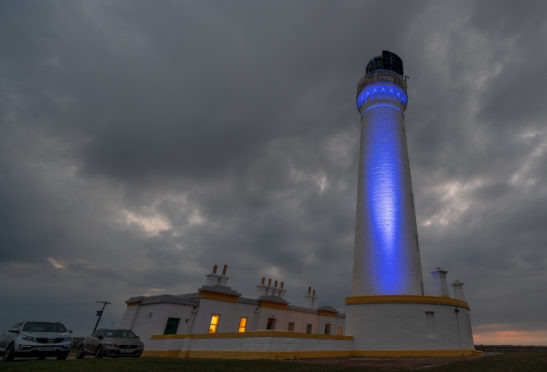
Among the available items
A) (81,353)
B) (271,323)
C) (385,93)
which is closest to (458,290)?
(271,323)

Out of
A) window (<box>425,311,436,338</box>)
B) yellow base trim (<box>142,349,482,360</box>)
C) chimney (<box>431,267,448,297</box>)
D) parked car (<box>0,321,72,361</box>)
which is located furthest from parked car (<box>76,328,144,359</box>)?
chimney (<box>431,267,448,297</box>)

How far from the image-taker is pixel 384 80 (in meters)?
28.7

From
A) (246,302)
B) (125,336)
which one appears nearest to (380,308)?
(246,302)

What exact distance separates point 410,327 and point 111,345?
1679 cm

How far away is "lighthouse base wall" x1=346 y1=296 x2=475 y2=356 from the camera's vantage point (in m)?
17.4

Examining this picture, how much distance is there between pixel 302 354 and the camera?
14.1 metres

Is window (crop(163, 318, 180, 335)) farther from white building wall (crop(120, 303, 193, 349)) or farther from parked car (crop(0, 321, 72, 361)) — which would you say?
parked car (crop(0, 321, 72, 361))

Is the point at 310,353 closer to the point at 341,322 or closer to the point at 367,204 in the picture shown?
the point at 367,204

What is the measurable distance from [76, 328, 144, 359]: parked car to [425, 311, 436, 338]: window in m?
16.6

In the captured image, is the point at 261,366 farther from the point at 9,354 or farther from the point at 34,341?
the point at 9,354

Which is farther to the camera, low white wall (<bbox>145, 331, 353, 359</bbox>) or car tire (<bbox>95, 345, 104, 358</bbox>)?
car tire (<bbox>95, 345, 104, 358</bbox>)

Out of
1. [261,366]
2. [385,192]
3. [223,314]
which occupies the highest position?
[385,192]

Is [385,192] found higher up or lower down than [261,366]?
higher up

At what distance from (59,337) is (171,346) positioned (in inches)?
242
